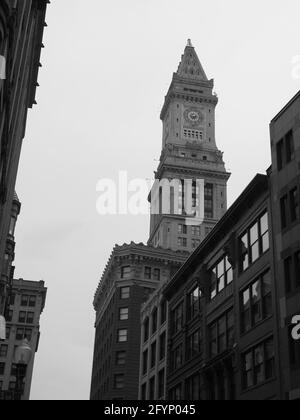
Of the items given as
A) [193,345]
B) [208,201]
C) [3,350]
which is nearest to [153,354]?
[193,345]

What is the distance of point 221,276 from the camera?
48.0 metres

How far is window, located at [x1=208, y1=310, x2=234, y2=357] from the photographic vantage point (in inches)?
1750

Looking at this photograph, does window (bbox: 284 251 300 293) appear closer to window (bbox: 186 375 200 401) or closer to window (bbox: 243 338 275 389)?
window (bbox: 243 338 275 389)

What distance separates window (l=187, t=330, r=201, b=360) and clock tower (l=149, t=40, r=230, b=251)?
93196 millimetres

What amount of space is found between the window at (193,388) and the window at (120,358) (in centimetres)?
Answer: 5127

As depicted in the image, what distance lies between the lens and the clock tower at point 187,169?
155 metres

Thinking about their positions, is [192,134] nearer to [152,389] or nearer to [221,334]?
[152,389]

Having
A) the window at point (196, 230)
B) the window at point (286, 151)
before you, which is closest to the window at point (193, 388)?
the window at point (286, 151)

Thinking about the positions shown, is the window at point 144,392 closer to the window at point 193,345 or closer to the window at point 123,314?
the window at point 193,345

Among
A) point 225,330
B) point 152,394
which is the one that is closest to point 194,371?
point 225,330

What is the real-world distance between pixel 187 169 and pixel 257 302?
132 metres

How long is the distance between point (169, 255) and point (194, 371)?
215 ft
